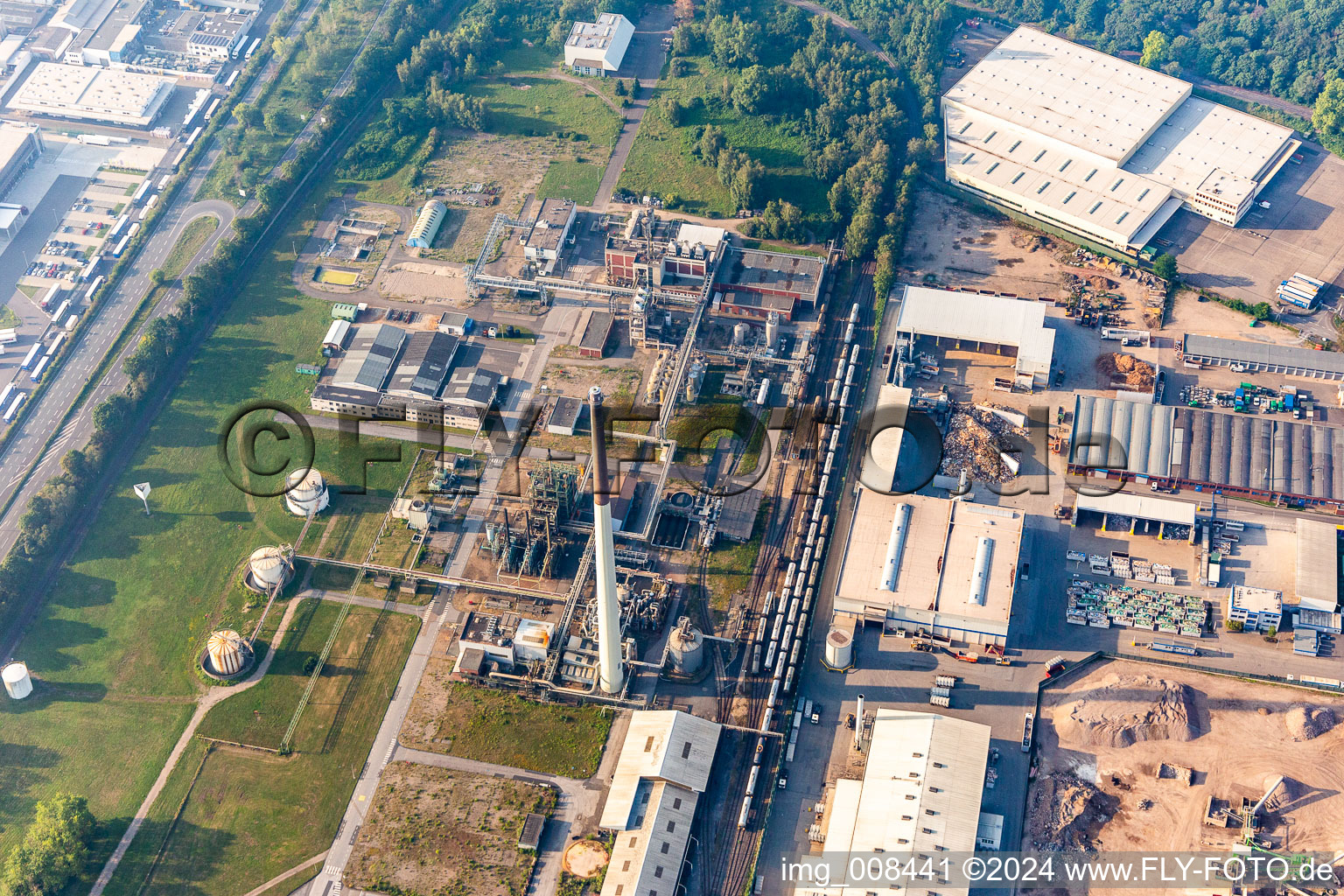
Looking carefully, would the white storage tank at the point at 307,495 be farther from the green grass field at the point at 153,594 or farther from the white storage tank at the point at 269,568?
the white storage tank at the point at 269,568

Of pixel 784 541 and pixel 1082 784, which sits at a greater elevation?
pixel 784 541

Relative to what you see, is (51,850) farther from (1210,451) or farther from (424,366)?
(1210,451)

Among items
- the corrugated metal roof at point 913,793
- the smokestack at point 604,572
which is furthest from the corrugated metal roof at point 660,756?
the corrugated metal roof at point 913,793

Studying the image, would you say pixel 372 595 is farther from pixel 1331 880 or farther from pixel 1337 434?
pixel 1337 434

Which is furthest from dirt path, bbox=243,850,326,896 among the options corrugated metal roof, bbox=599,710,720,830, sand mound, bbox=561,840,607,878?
corrugated metal roof, bbox=599,710,720,830

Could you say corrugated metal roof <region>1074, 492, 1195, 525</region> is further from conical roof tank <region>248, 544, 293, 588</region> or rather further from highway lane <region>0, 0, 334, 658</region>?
highway lane <region>0, 0, 334, 658</region>

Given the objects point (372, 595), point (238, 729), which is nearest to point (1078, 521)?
point (372, 595)
